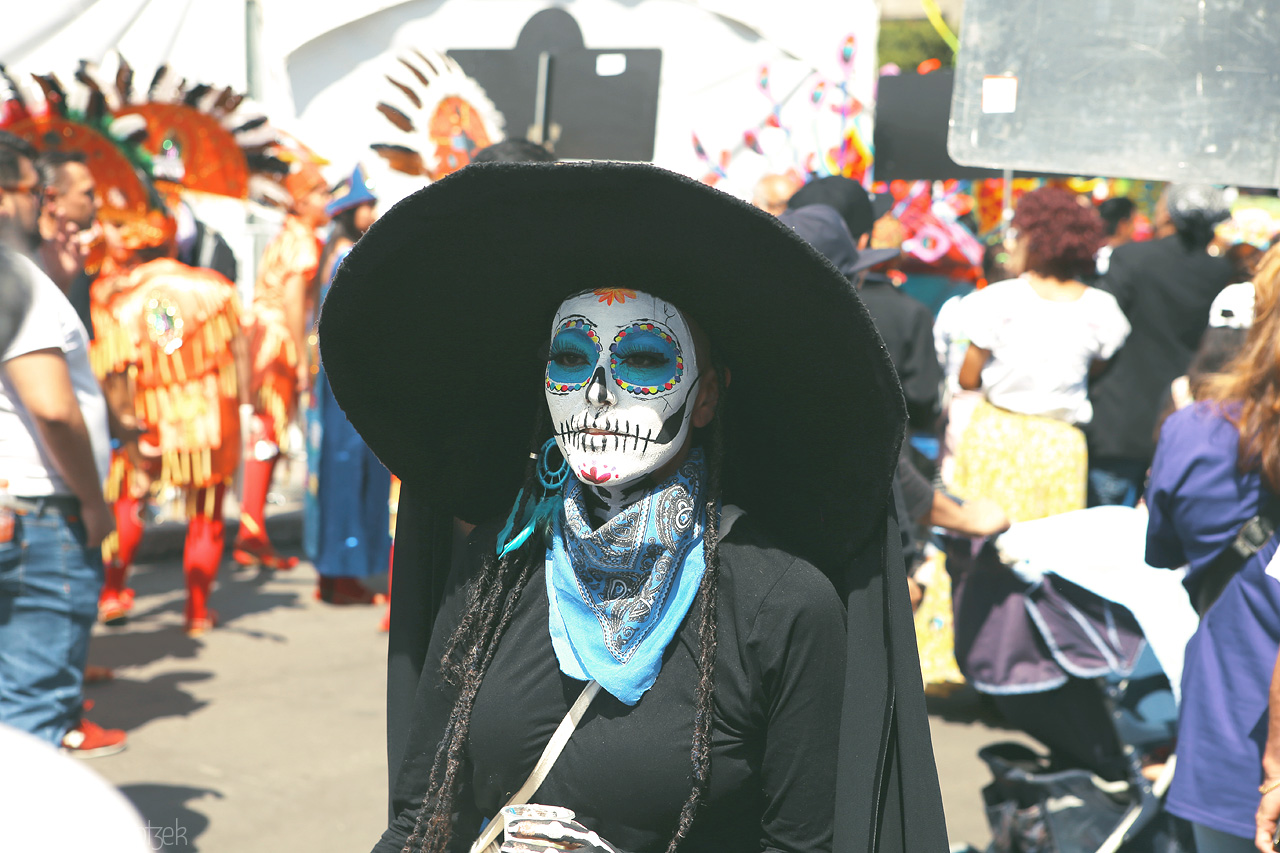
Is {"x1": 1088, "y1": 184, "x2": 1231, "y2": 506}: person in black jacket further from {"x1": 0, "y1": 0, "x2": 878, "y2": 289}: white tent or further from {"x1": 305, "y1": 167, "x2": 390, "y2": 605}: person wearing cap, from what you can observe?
{"x1": 305, "y1": 167, "x2": 390, "y2": 605}: person wearing cap

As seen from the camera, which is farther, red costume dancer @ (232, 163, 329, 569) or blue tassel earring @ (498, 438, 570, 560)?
red costume dancer @ (232, 163, 329, 569)

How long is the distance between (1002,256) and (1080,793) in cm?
444

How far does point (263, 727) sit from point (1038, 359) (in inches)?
142

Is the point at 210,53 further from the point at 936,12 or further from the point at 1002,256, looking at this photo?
the point at 936,12

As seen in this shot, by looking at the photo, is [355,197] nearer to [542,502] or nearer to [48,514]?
[48,514]

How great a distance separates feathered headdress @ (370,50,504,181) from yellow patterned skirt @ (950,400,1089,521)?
7.90 ft

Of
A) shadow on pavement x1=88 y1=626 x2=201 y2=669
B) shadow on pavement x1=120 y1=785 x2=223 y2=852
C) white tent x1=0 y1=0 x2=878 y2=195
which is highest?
white tent x1=0 y1=0 x2=878 y2=195

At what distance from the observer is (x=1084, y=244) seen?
5.00 metres

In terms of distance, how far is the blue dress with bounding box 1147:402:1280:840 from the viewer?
2.56 m

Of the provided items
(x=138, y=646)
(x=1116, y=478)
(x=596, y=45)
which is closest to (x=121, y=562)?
(x=138, y=646)

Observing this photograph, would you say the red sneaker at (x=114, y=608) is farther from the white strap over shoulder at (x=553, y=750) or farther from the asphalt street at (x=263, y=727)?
the white strap over shoulder at (x=553, y=750)

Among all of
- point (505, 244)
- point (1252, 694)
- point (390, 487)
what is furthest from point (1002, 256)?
point (505, 244)

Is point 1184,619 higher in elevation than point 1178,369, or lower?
lower

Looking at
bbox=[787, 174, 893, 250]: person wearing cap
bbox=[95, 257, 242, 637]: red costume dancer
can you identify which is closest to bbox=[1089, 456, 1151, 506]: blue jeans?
bbox=[787, 174, 893, 250]: person wearing cap
